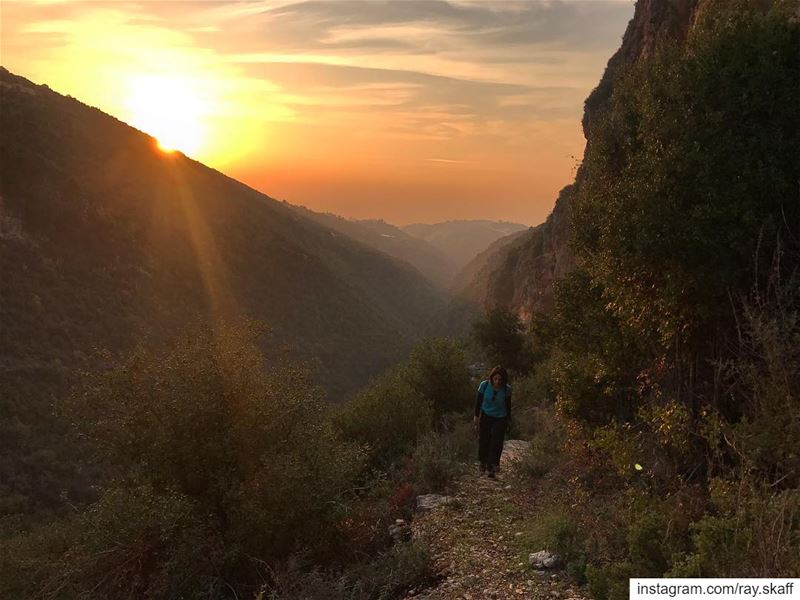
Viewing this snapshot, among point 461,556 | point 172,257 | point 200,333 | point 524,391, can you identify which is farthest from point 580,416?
point 172,257

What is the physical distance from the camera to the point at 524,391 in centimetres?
2142

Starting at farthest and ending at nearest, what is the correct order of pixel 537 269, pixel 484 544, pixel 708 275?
pixel 537 269, pixel 484 544, pixel 708 275

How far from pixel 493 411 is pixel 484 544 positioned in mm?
2734

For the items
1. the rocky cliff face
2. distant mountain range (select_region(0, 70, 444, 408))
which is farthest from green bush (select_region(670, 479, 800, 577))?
distant mountain range (select_region(0, 70, 444, 408))

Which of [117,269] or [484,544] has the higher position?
[117,269]

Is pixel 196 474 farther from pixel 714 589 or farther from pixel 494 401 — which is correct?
pixel 714 589

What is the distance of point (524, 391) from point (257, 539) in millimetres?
15826

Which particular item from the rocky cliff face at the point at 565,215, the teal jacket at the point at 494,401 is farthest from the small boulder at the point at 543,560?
the rocky cliff face at the point at 565,215

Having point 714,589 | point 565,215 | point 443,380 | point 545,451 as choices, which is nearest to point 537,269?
point 565,215

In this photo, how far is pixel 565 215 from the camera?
4500cm

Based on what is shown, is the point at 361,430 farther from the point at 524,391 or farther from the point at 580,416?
the point at 524,391

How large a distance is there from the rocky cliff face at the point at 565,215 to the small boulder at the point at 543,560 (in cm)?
673

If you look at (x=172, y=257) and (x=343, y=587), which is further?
(x=172, y=257)

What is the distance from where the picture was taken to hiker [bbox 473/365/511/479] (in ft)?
31.3
